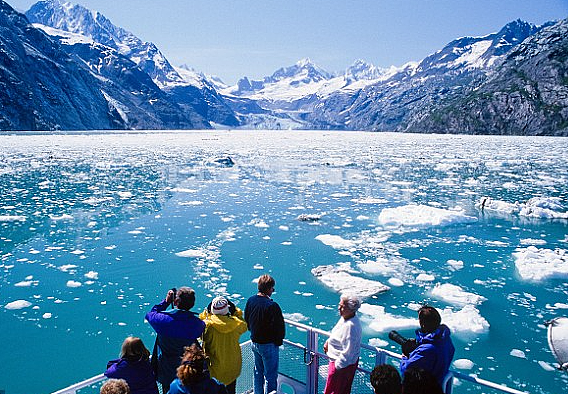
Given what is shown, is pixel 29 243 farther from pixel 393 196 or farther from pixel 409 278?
pixel 393 196

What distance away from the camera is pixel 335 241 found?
55.9ft

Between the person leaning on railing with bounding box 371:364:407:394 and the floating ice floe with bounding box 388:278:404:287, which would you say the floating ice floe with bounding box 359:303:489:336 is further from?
the person leaning on railing with bounding box 371:364:407:394

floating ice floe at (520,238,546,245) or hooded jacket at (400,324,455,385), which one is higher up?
hooded jacket at (400,324,455,385)

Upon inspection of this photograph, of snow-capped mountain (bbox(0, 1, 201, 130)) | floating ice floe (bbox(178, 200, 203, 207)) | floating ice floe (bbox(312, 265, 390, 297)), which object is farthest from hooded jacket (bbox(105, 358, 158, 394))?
snow-capped mountain (bbox(0, 1, 201, 130))

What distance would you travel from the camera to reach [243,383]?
6.64 m

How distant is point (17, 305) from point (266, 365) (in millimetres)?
8175

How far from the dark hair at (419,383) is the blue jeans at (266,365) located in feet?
7.57

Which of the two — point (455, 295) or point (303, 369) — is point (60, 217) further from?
point (303, 369)

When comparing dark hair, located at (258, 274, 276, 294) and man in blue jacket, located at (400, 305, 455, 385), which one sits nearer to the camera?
man in blue jacket, located at (400, 305, 455, 385)

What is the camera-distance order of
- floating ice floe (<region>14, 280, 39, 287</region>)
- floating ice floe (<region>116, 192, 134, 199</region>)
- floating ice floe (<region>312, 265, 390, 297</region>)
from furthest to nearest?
floating ice floe (<region>116, 192, 134, 199</region>) → floating ice floe (<region>14, 280, 39, 287</region>) → floating ice floe (<region>312, 265, 390, 297</region>)

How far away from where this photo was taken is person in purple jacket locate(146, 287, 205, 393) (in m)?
5.29

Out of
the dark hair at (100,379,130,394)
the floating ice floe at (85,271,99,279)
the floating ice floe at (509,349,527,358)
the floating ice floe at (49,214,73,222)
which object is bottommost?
the floating ice floe at (49,214,73,222)

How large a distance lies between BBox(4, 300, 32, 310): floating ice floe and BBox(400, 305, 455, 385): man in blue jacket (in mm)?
9999

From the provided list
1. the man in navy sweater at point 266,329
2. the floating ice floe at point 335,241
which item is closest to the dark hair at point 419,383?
the man in navy sweater at point 266,329
